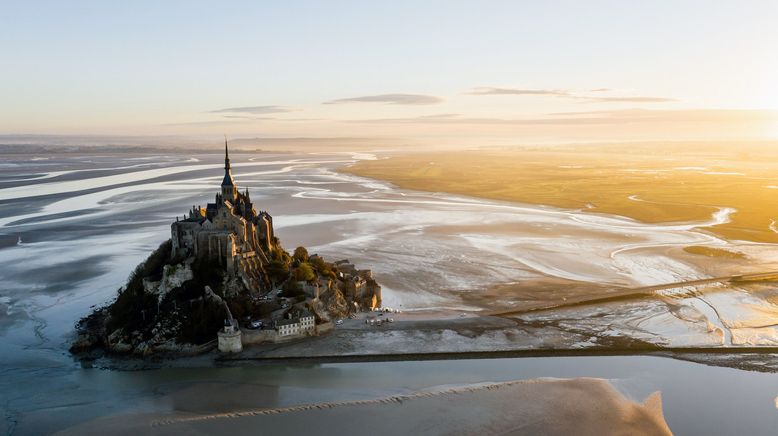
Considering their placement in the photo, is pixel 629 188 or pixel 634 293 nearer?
pixel 634 293

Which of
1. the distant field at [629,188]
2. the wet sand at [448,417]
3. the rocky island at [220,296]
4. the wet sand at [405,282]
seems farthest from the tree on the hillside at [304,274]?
the distant field at [629,188]

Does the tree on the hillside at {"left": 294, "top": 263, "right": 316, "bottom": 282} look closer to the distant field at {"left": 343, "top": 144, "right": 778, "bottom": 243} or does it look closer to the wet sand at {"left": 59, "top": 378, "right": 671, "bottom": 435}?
the wet sand at {"left": 59, "top": 378, "right": 671, "bottom": 435}

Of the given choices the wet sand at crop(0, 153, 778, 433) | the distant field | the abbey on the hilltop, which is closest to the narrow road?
the wet sand at crop(0, 153, 778, 433)

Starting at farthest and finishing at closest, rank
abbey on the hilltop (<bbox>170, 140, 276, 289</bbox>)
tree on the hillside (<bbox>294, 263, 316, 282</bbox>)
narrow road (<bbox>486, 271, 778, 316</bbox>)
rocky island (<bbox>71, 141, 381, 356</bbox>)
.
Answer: narrow road (<bbox>486, 271, 778, 316</bbox>)
tree on the hillside (<bbox>294, 263, 316, 282</bbox>)
abbey on the hilltop (<bbox>170, 140, 276, 289</bbox>)
rocky island (<bbox>71, 141, 381, 356</bbox>)

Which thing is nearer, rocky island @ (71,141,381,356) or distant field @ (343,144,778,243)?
rocky island @ (71,141,381,356)

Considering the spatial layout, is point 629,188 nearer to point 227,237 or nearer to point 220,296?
point 227,237

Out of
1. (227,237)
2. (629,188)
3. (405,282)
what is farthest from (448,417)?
(629,188)

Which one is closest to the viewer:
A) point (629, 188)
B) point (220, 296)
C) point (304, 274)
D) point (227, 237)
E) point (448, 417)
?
point (448, 417)
